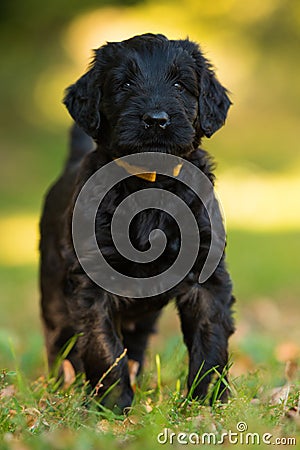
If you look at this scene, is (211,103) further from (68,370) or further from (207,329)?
(68,370)

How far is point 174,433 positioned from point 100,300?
3.70ft

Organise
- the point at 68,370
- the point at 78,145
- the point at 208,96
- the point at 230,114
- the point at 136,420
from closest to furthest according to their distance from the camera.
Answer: the point at 136,420, the point at 208,96, the point at 68,370, the point at 78,145, the point at 230,114

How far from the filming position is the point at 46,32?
21.0 metres

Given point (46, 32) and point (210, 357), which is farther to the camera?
point (46, 32)

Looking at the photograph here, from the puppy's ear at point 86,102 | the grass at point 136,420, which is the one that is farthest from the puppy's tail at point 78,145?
the grass at point 136,420

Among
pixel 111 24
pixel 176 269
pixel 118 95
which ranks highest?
pixel 111 24

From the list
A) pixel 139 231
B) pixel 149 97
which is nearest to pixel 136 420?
pixel 139 231

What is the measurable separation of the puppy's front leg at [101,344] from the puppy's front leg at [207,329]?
1.07ft

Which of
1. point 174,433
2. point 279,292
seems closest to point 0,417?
point 174,433

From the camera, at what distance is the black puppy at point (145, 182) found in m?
3.97

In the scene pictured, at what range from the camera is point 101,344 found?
13.4 feet

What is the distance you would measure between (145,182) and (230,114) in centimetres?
1373

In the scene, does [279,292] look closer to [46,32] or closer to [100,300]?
[100,300]

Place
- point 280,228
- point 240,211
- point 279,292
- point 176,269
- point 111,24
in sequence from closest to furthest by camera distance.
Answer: point 176,269 < point 279,292 < point 280,228 < point 240,211 < point 111,24
